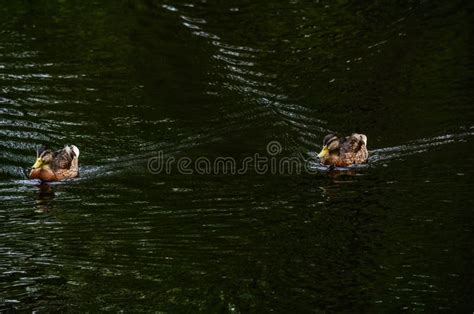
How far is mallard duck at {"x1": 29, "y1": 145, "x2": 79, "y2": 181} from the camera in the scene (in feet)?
52.2

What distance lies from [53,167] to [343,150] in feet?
15.7

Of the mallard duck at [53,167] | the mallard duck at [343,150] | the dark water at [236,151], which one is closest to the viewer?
the dark water at [236,151]

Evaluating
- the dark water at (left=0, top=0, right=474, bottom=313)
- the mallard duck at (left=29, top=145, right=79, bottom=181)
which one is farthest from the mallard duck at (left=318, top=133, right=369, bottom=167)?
the mallard duck at (left=29, top=145, right=79, bottom=181)

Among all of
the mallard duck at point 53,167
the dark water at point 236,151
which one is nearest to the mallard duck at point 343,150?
the dark water at point 236,151

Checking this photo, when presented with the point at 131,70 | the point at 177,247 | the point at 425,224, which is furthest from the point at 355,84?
the point at 177,247

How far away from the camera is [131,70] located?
68.8ft

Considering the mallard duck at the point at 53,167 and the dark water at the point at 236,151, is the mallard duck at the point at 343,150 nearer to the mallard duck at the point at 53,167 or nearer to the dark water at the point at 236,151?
the dark water at the point at 236,151

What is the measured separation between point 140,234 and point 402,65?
10019 millimetres

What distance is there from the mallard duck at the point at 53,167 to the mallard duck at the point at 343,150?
166 inches

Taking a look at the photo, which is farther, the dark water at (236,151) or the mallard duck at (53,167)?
the mallard duck at (53,167)

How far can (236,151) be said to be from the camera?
17031 millimetres

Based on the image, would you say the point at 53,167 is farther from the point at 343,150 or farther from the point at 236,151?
the point at 343,150

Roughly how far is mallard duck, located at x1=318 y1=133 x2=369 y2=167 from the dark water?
0.29m

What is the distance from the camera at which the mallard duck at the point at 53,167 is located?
627 inches
